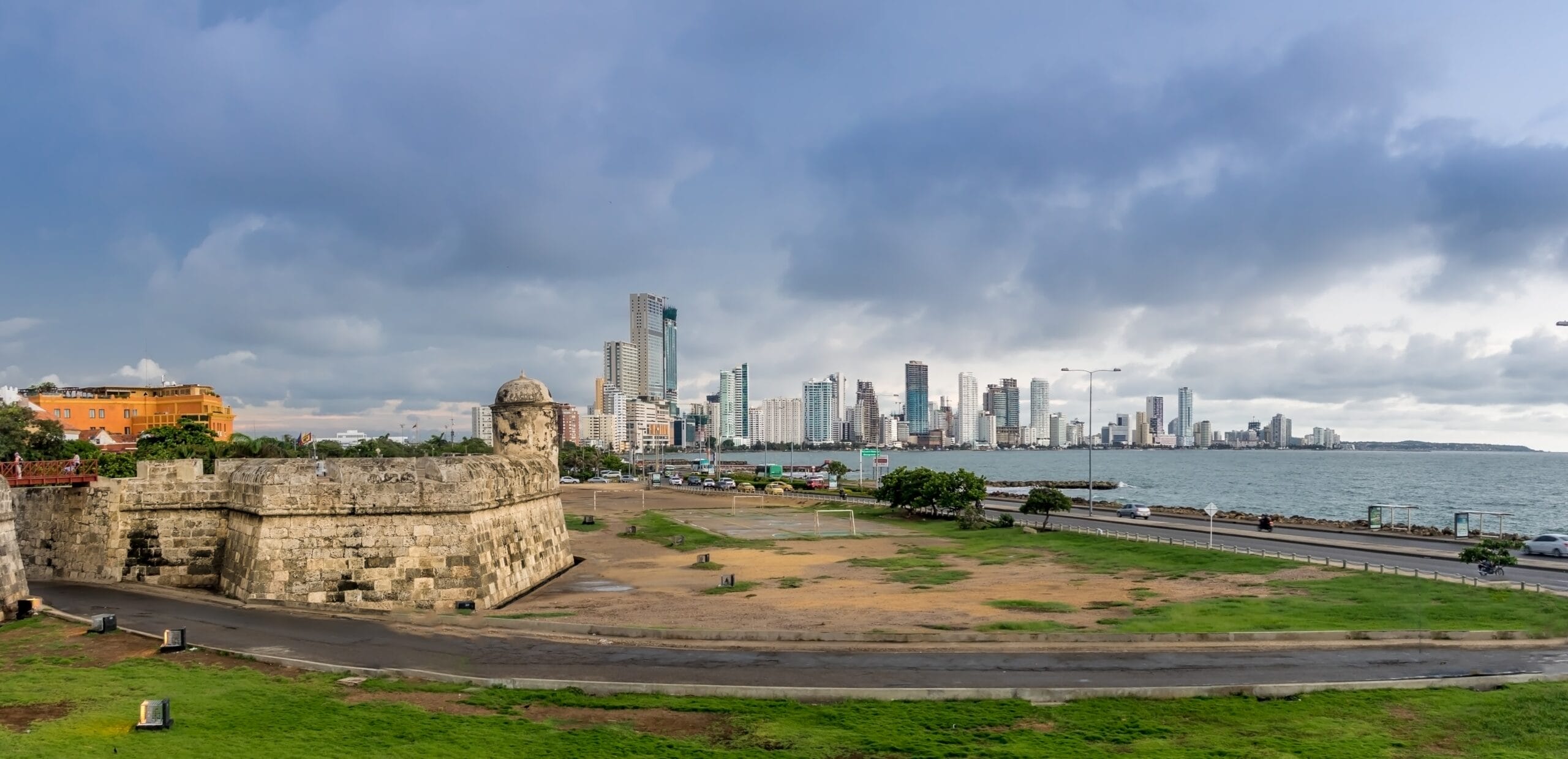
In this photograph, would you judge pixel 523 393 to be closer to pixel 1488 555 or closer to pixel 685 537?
pixel 685 537

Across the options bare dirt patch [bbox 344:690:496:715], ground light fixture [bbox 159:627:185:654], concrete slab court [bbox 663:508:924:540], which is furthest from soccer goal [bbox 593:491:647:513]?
bare dirt patch [bbox 344:690:496:715]

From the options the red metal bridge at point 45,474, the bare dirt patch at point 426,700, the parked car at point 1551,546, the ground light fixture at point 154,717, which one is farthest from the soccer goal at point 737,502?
the ground light fixture at point 154,717

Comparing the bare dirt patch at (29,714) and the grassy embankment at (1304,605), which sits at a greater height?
the bare dirt patch at (29,714)

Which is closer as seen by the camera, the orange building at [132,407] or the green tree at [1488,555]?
the green tree at [1488,555]

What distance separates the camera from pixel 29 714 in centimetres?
1364

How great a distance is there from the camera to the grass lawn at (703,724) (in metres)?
12.4

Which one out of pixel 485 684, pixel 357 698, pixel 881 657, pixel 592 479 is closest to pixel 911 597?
pixel 881 657

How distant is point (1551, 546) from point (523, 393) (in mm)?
42517

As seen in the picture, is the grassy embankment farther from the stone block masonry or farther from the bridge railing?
the bridge railing

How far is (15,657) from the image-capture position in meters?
17.7

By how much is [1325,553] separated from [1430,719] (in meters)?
26.0

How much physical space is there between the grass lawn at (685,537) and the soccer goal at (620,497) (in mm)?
13350

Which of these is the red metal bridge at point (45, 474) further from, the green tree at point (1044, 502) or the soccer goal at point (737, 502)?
the green tree at point (1044, 502)

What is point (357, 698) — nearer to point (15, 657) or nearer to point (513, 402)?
point (15, 657)
